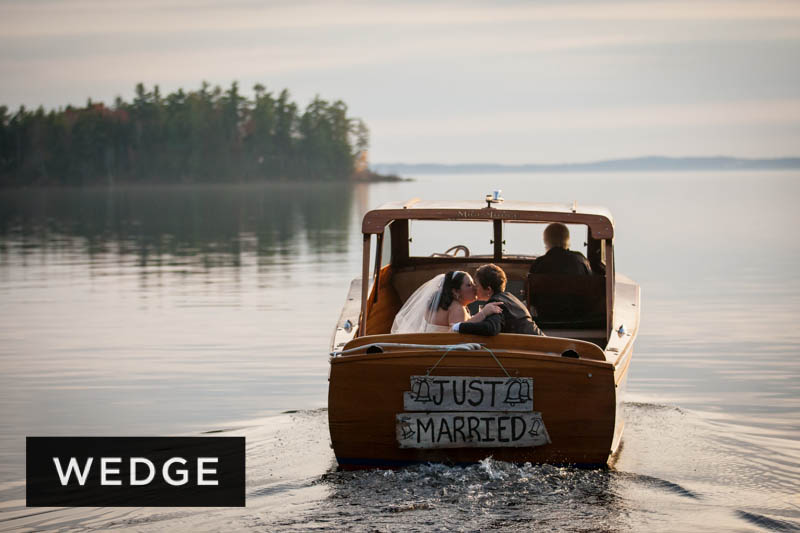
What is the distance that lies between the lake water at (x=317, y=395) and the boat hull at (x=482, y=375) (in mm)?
139

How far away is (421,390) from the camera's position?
7.36m

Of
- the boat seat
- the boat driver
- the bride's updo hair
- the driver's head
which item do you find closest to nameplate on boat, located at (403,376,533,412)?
the bride's updo hair

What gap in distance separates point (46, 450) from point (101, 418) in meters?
1.27

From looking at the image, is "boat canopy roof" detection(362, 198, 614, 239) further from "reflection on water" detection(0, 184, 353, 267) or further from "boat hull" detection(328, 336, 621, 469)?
"reflection on water" detection(0, 184, 353, 267)

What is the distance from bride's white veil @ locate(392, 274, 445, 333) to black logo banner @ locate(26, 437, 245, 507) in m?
1.72

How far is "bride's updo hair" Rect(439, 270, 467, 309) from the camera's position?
8.66m

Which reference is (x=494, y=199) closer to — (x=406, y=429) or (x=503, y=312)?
(x=503, y=312)

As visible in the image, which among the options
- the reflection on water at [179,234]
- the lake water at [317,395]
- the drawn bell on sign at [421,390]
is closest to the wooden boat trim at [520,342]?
the drawn bell on sign at [421,390]

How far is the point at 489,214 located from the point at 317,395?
11.0ft

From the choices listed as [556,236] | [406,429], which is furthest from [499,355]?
[556,236]

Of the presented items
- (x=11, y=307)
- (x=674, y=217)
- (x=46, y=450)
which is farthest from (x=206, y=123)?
(x=46, y=450)

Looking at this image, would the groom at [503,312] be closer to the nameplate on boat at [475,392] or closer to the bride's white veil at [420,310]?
the nameplate on boat at [475,392]

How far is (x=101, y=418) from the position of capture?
10.3 m

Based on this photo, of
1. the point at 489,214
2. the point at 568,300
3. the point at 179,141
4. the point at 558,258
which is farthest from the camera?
the point at 179,141
